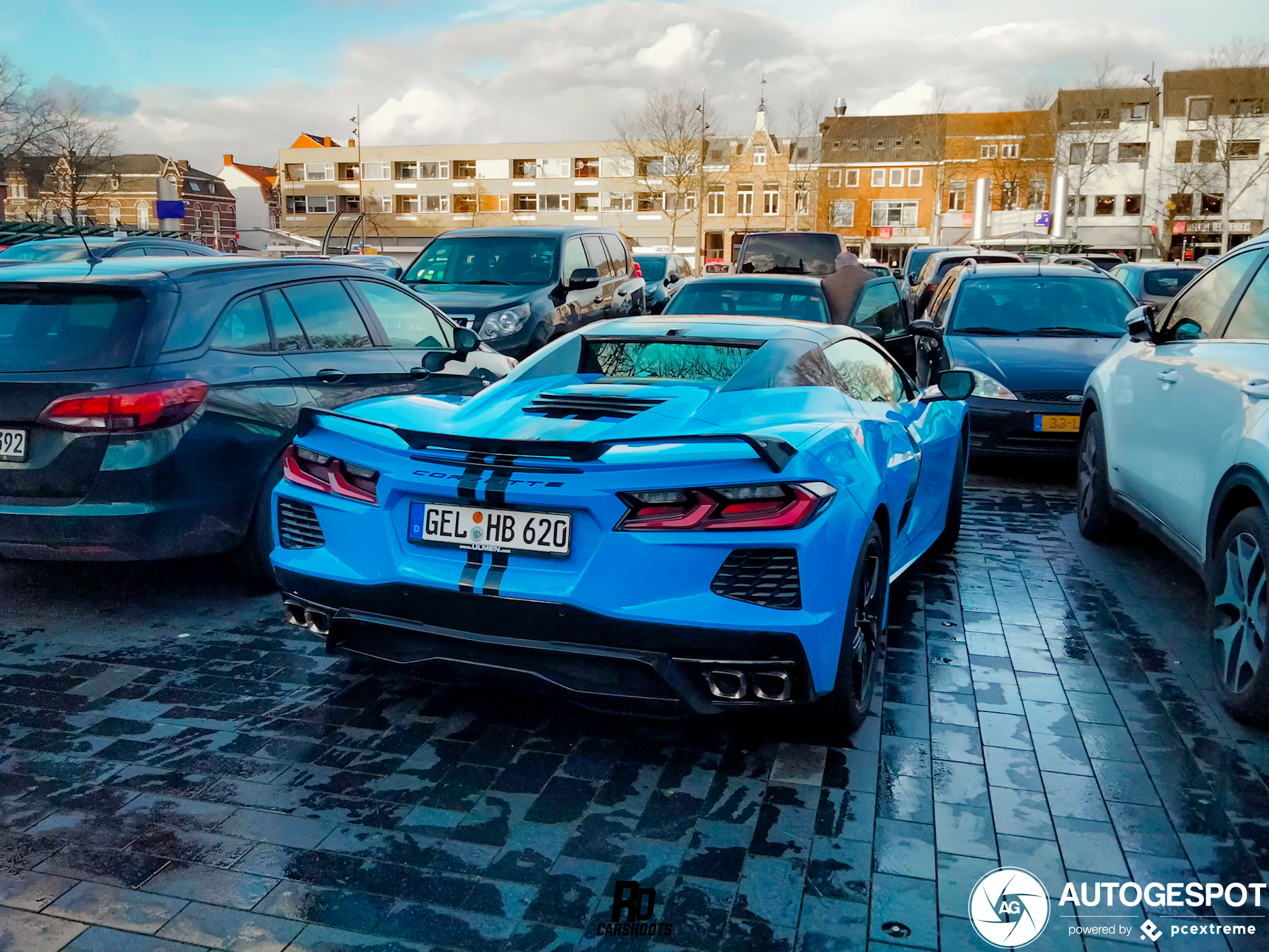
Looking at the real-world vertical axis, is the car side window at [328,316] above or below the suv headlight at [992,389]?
above

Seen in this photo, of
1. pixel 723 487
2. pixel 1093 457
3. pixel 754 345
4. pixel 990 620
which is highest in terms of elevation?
pixel 754 345

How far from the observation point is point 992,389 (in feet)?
28.4

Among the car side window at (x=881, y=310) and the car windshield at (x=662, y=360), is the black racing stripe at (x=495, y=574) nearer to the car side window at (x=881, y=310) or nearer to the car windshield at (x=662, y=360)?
the car windshield at (x=662, y=360)

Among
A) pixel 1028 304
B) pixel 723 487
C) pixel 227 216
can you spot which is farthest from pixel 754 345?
pixel 227 216

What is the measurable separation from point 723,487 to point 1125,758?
5.68 ft

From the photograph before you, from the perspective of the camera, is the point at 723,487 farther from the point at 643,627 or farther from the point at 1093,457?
the point at 1093,457

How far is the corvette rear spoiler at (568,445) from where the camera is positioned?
323 centimetres

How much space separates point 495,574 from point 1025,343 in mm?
7209

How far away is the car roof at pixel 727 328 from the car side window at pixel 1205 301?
1661 mm

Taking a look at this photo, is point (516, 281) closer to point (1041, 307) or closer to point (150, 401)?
point (1041, 307)

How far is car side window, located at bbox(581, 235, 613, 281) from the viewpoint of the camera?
43.9 feet

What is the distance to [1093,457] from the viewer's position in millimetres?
6801

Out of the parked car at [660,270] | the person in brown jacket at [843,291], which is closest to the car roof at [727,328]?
the person in brown jacket at [843,291]

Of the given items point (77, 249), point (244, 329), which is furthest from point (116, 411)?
point (77, 249)
